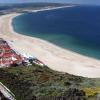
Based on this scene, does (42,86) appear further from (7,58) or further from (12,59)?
(7,58)

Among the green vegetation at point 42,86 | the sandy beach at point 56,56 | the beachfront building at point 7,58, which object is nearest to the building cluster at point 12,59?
the beachfront building at point 7,58

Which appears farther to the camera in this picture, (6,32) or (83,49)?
(6,32)

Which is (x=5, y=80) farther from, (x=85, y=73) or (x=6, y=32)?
(x=6, y=32)

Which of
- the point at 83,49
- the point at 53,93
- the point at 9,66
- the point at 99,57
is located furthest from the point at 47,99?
the point at 83,49

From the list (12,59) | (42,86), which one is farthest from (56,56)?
(42,86)

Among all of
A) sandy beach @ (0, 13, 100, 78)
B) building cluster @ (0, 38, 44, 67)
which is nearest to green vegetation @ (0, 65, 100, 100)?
building cluster @ (0, 38, 44, 67)

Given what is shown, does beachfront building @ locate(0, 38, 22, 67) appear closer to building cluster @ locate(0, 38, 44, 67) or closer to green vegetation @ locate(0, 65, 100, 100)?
building cluster @ locate(0, 38, 44, 67)
